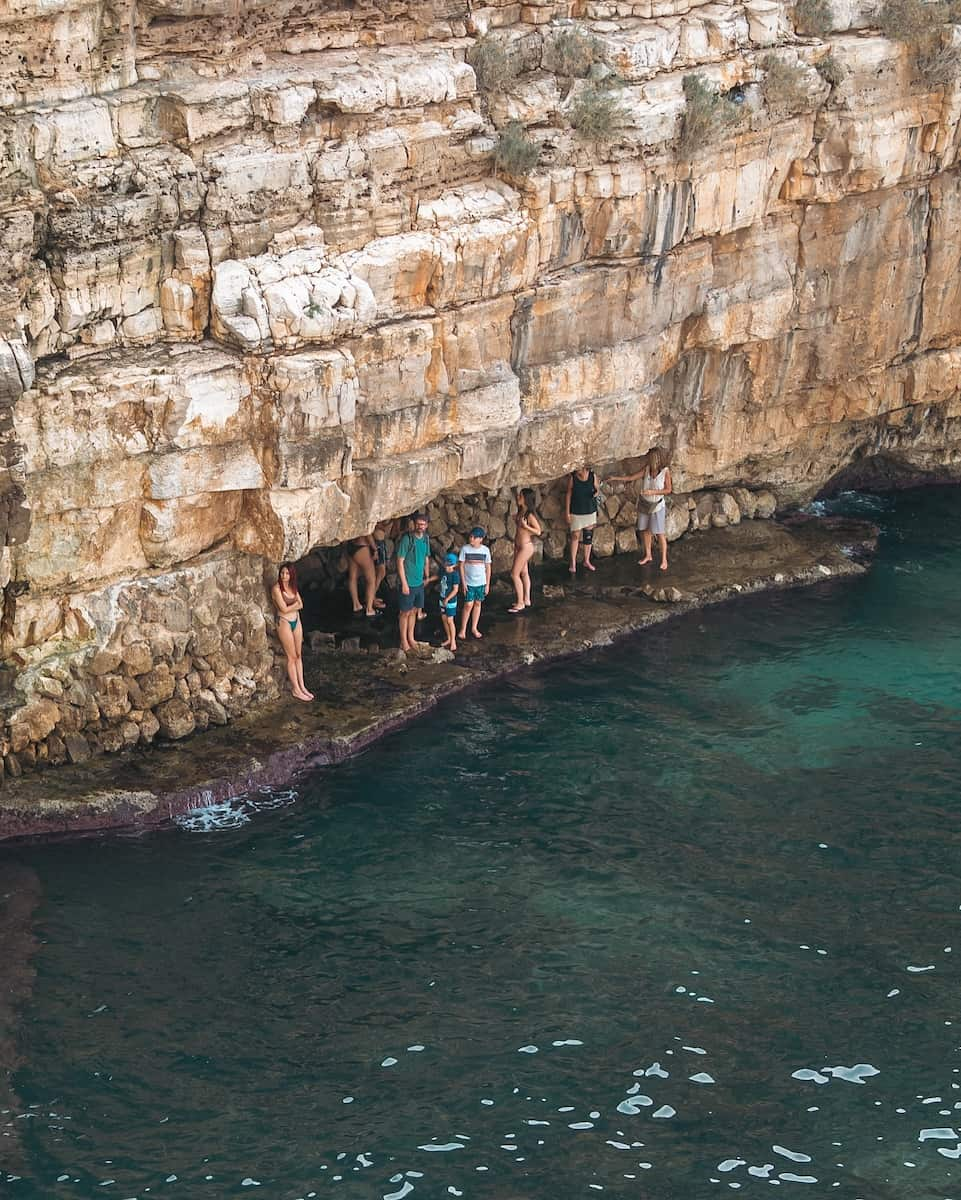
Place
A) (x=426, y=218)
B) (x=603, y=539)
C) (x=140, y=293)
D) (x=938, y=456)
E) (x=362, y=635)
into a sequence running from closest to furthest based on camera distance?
1. (x=140, y=293)
2. (x=426, y=218)
3. (x=362, y=635)
4. (x=603, y=539)
5. (x=938, y=456)

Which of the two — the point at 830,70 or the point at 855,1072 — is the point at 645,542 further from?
the point at 855,1072

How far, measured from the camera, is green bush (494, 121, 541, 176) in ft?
62.2

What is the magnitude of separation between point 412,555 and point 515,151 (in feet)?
15.6

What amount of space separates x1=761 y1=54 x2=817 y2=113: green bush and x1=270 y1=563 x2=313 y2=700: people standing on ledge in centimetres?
825

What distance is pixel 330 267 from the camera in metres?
18.0

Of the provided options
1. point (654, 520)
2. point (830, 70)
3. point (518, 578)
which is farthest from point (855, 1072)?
point (830, 70)

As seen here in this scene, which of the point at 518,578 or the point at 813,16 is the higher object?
the point at 813,16

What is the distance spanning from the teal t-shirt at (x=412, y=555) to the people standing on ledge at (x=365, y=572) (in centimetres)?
91

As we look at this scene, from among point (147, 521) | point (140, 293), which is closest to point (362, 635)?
point (147, 521)

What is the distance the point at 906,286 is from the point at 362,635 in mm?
9136

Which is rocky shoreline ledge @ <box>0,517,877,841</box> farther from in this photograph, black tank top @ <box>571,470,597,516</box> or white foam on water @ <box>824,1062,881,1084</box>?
white foam on water @ <box>824,1062,881,1084</box>

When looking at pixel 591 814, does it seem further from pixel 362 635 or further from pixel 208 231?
pixel 208 231

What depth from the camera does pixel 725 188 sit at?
21.2 m

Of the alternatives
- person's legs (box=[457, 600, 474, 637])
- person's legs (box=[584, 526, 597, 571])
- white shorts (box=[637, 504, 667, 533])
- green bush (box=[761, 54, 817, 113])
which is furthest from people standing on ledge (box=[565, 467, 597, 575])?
green bush (box=[761, 54, 817, 113])
